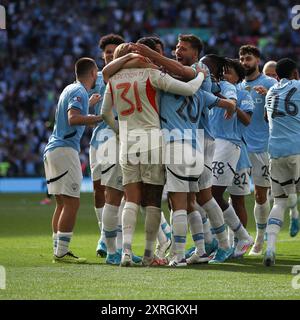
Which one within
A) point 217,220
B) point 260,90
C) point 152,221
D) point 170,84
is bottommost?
point 217,220

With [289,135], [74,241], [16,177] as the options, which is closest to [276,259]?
[289,135]

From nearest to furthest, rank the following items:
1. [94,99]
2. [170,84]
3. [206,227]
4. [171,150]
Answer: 1. [170,84]
2. [171,150]
3. [94,99]
4. [206,227]

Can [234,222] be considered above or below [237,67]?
below

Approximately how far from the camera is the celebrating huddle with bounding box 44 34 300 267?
9.54 m

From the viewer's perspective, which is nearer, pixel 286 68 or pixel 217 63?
pixel 286 68

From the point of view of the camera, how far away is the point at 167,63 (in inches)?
370

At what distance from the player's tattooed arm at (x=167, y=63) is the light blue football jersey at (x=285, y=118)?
108 centimetres

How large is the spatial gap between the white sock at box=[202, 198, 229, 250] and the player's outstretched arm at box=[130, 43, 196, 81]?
4.92ft

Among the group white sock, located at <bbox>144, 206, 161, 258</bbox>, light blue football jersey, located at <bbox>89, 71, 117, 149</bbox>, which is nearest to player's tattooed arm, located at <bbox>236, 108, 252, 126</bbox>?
light blue football jersey, located at <bbox>89, 71, 117, 149</bbox>

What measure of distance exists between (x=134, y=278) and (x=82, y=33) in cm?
2799

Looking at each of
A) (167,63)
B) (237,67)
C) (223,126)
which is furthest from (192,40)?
(223,126)

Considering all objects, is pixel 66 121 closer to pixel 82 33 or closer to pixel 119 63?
pixel 119 63

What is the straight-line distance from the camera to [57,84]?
33.9 meters

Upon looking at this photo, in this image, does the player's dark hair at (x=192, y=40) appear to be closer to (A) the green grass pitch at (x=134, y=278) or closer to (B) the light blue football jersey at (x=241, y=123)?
(B) the light blue football jersey at (x=241, y=123)
